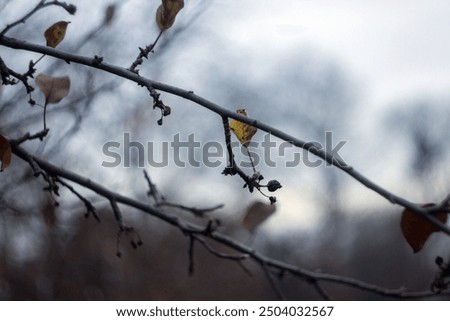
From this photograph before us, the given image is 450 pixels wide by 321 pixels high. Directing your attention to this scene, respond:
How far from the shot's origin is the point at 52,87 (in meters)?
2.02

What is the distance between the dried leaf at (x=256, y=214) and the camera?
231 centimetres

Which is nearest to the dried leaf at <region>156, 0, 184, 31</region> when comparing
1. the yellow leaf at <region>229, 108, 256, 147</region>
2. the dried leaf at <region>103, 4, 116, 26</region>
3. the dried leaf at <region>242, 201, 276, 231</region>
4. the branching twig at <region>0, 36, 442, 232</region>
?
the branching twig at <region>0, 36, 442, 232</region>

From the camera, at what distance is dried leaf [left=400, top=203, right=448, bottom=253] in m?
1.54

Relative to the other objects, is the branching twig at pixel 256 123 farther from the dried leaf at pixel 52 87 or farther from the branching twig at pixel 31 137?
the branching twig at pixel 31 137

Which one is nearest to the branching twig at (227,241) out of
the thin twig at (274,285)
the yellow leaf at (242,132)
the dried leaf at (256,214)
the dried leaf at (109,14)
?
the thin twig at (274,285)

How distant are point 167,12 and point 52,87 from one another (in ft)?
1.33

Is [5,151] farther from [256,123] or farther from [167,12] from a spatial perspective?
[256,123]

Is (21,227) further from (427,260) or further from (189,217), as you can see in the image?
(427,260)

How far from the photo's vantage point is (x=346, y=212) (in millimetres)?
35094

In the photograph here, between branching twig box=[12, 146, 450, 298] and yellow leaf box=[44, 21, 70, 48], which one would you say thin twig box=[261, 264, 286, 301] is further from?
yellow leaf box=[44, 21, 70, 48]

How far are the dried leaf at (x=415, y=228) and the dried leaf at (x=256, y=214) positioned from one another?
76 centimetres

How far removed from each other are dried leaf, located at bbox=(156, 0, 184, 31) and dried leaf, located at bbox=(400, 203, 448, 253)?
74cm
